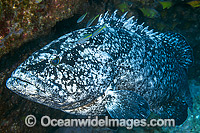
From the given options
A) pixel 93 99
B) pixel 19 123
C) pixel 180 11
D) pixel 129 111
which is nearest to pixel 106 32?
pixel 93 99

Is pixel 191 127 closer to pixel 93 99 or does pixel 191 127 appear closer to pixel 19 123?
pixel 93 99

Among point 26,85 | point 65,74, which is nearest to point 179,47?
point 65,74

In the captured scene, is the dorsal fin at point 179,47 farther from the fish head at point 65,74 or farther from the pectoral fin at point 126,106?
the fish head at point 65,74

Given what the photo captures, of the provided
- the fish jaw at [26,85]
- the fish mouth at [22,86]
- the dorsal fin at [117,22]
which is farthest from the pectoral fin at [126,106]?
the dorsal fin at [117,22]

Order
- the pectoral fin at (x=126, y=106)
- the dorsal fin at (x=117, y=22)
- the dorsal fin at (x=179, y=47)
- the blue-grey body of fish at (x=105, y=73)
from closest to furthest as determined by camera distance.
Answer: the blue-grey body of fish at (x=105, y=73)
the pectoral fin at (x=126, y=106)
the dorsal fin at (x=117, y=22)
the dorsal fin at (x=179, y=47)

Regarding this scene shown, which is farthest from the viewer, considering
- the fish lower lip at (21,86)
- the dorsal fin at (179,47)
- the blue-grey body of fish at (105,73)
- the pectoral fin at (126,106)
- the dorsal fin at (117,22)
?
the dorsal fin at (179,47)

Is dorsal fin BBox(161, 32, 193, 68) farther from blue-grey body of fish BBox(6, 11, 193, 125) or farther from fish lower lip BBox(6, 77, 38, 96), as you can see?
fish lower lip BBox(6, 77, 38, 96)

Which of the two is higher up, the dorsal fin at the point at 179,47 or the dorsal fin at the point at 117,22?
the dorsal fin at the point at 117,22

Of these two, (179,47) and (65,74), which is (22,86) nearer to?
(65,74)
